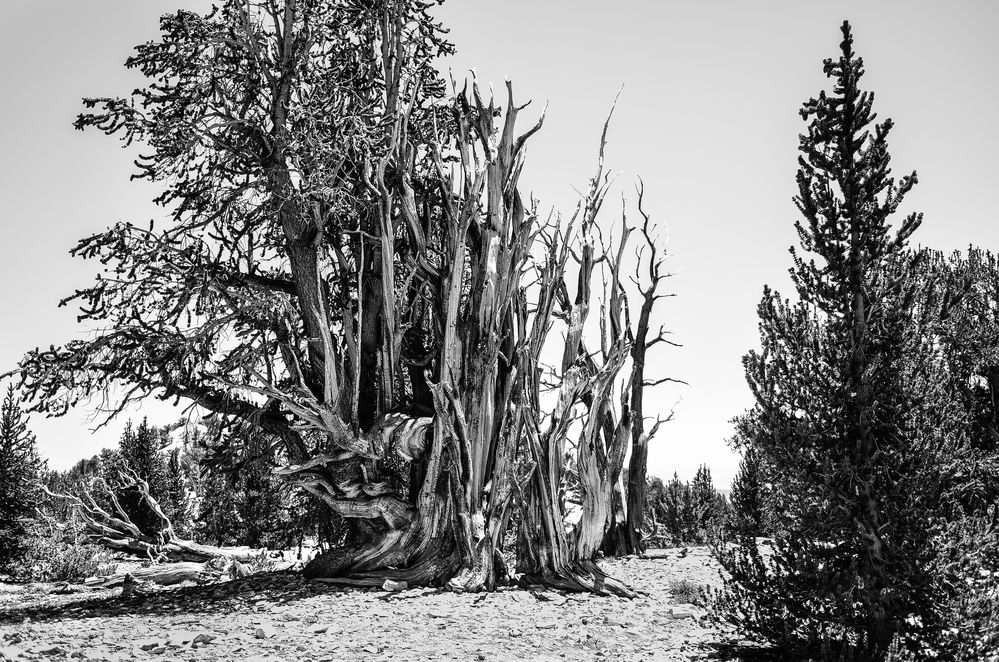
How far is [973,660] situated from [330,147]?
8.32 m

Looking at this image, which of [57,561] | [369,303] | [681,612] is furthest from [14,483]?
[681,612]

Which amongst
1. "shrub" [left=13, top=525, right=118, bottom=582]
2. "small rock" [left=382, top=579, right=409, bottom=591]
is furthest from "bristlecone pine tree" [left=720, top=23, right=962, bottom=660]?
"shrub" [left=13, top=525, right=118, bottom=582]

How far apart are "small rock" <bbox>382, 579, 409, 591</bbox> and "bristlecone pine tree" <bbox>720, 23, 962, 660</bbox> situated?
372 cm

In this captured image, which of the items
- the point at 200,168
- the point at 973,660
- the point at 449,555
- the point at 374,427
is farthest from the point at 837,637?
the point at 200,168

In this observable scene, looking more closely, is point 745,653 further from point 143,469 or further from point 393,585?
point 143,469

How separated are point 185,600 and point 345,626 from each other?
236 centimetres

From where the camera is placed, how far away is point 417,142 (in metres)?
10.7

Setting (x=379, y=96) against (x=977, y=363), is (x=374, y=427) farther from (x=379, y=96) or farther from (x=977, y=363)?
(x=977, y=363)

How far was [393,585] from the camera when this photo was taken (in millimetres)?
8930

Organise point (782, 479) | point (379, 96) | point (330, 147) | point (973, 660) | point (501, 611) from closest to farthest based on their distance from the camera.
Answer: point (973, 660), point (782, 479), point (501, 611), point (330, 147), point (379, 96)

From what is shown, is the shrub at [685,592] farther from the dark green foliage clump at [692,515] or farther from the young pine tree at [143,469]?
Answer: the young pine tree at [143,469]

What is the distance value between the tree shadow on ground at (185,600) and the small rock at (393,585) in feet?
1.25

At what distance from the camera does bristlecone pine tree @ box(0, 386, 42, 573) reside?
16031 millimetres

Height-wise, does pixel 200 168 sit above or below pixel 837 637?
above
